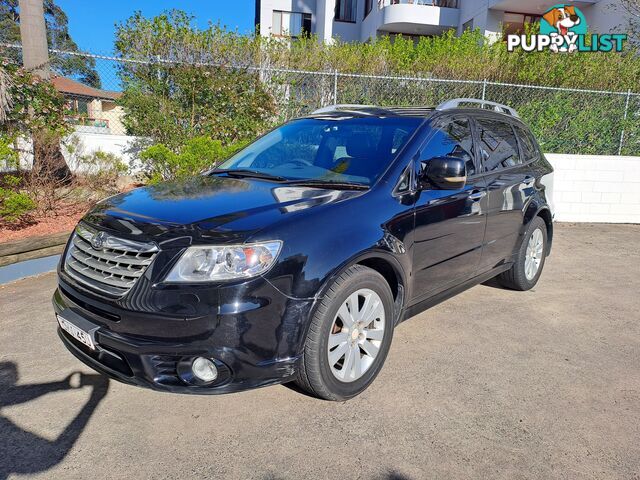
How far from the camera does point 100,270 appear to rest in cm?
262

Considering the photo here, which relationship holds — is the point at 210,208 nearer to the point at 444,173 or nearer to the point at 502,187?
the point at 444,173

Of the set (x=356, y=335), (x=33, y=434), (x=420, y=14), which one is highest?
(x=420, y=14)

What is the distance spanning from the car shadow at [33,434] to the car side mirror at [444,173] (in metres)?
2.52

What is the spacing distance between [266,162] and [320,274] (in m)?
1.63

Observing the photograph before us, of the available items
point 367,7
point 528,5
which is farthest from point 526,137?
point 367,7

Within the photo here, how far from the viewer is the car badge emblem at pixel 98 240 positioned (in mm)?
2654

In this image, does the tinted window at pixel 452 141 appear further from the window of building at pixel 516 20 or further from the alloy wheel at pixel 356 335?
the window of building at pixel 516 20

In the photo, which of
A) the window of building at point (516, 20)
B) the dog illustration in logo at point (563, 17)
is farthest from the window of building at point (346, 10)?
the dog illustration in logo at point (563, 17)

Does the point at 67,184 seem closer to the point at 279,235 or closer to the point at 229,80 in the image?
the point at 229,80

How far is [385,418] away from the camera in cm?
277

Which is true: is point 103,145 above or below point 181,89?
below

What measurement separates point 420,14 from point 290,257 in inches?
899

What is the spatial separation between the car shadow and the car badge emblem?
954 millimetres

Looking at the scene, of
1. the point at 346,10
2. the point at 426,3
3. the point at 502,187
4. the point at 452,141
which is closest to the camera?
the point at 452,141
